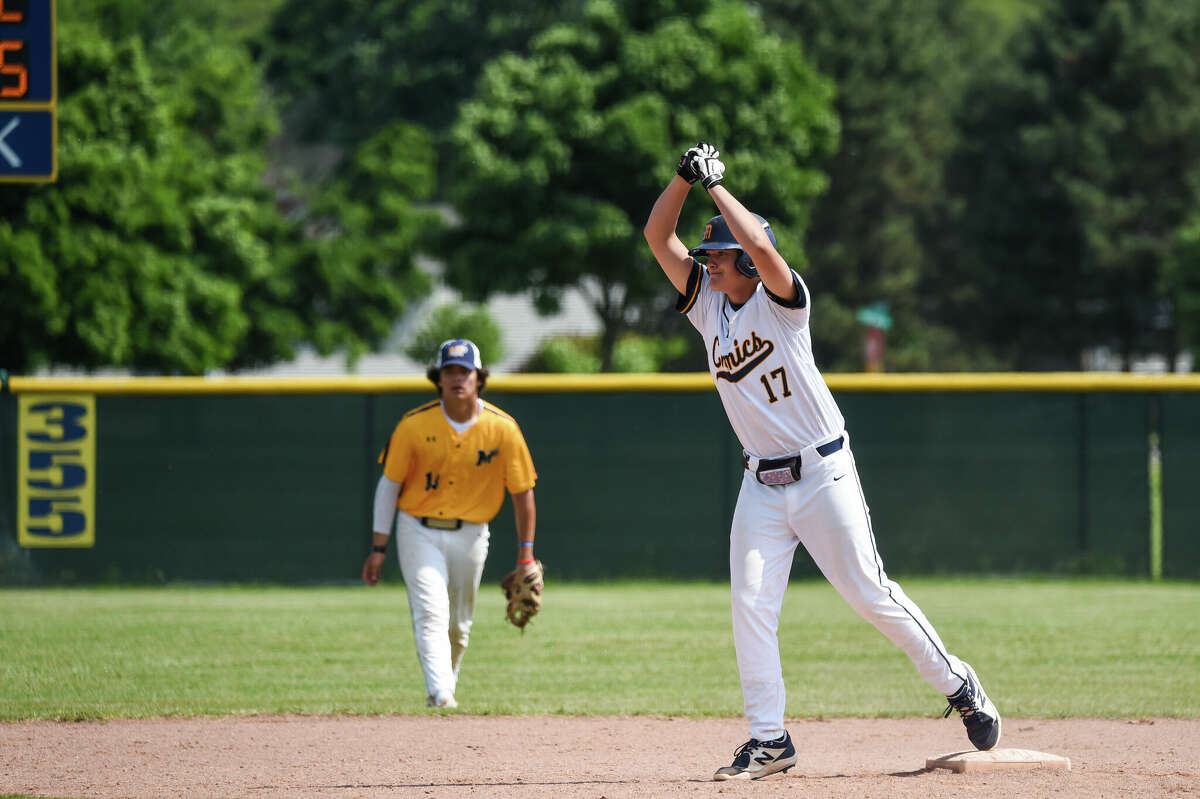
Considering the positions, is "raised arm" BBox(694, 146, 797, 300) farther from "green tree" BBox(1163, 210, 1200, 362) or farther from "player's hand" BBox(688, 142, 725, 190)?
"green tree" BBox(1163, 210, 1200, 362)

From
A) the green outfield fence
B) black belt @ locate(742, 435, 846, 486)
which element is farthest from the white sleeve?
the green outfield fence

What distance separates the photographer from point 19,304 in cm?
2631

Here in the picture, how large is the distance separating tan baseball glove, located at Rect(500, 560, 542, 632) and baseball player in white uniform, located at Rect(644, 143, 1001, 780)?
2313 mm

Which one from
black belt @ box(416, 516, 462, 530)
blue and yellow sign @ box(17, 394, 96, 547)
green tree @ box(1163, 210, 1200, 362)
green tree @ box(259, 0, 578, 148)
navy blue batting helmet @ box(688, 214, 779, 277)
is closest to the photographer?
navy blue batting helmet @ box(688, 214, 779, 277)

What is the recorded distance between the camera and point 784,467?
588 cm

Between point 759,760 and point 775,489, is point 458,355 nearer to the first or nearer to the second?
point 775,489

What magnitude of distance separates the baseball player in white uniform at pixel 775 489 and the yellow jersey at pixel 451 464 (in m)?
2.19

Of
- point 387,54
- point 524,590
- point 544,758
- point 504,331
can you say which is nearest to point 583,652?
point 524,590

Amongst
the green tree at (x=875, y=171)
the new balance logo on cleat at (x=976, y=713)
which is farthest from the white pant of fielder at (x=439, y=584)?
the green tree at (x=875, y=171)

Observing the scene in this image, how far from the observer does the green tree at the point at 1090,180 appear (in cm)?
4538

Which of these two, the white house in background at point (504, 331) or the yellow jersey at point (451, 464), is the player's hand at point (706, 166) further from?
the white house in background at point (504, 331)

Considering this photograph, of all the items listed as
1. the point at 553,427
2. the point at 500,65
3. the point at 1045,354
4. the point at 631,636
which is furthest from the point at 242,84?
the point at 631,636

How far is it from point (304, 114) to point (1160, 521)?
160ft

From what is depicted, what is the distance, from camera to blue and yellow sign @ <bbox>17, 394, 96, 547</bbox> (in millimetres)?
12969
